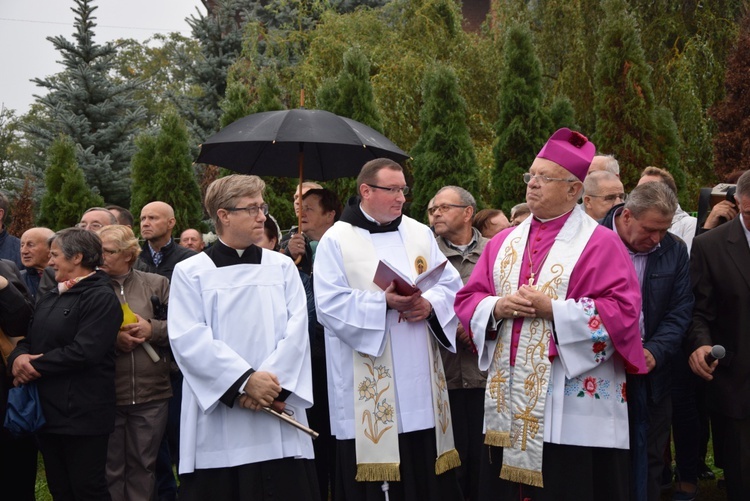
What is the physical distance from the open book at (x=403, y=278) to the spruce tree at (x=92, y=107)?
44.5ft

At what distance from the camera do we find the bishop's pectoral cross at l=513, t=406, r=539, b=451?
4.71 m

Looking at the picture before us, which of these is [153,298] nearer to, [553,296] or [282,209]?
[553,296]

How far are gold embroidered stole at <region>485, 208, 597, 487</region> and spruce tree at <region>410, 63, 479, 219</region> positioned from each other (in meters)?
7.43

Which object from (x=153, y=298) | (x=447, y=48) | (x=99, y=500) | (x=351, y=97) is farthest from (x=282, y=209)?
(x=99, y=500)

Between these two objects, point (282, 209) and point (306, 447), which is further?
point (282, 209)

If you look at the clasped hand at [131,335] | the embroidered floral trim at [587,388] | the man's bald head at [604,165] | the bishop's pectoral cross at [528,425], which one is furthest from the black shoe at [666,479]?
the clasped hand at [131,335]

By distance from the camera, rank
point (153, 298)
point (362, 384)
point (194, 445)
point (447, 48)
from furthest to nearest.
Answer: point (447, 48)
point (153, 298)
point (362, 384)
point (194, 445)

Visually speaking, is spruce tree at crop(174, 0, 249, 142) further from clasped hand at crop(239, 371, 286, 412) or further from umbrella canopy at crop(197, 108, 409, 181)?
clasped hand at crop(239, 371, 286, 412)

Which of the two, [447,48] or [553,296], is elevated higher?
[447,48]

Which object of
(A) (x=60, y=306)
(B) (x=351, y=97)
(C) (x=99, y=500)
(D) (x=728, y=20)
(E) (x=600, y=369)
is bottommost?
(C) (x=99, y=500)

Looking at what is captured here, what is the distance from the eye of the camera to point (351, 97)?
518 inches

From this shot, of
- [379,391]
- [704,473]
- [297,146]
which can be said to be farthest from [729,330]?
[297,146]

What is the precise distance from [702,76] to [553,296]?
12067 mm

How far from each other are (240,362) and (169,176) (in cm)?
1060
